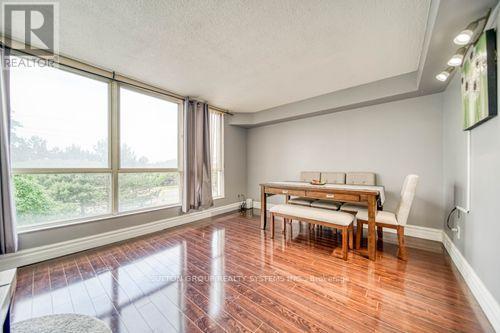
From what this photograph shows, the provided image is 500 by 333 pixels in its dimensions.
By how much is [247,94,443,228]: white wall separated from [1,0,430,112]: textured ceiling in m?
0.76

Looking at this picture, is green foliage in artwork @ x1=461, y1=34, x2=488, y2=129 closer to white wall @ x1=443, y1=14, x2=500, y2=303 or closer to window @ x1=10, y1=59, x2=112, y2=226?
white wall @ x1=443, y1=14, x2=500, y2=303

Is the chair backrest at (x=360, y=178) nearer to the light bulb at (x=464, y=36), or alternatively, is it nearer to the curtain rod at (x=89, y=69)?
the light bulb at (x=464, y=36)

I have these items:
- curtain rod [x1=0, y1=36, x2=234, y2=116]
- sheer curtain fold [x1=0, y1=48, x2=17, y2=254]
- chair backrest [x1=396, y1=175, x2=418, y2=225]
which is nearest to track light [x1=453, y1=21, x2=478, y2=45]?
chair backrest [x1=396, y1=175, x2=418, y2=225]

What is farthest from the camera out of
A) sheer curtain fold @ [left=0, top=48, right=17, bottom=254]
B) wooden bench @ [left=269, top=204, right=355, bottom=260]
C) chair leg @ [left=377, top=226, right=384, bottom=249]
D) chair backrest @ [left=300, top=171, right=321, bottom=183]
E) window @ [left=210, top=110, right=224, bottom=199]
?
window @ [left=210, top=110, right=224, bottom=199]

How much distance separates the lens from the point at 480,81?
148 cm

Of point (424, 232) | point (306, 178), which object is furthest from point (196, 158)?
point (424, 232)

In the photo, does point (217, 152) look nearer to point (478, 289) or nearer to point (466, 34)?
point (466, 34)

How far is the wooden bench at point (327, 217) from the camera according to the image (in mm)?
2277

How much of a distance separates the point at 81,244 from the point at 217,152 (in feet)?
9.63

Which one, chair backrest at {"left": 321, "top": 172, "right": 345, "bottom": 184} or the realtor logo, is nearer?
the realtor logo

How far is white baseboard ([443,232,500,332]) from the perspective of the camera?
1306 millimetres

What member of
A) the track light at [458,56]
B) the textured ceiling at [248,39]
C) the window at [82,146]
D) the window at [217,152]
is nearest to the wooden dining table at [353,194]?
the track light at [458,56]

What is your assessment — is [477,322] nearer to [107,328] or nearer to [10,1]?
[107,328]

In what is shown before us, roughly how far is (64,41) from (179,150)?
2148 millimetres
